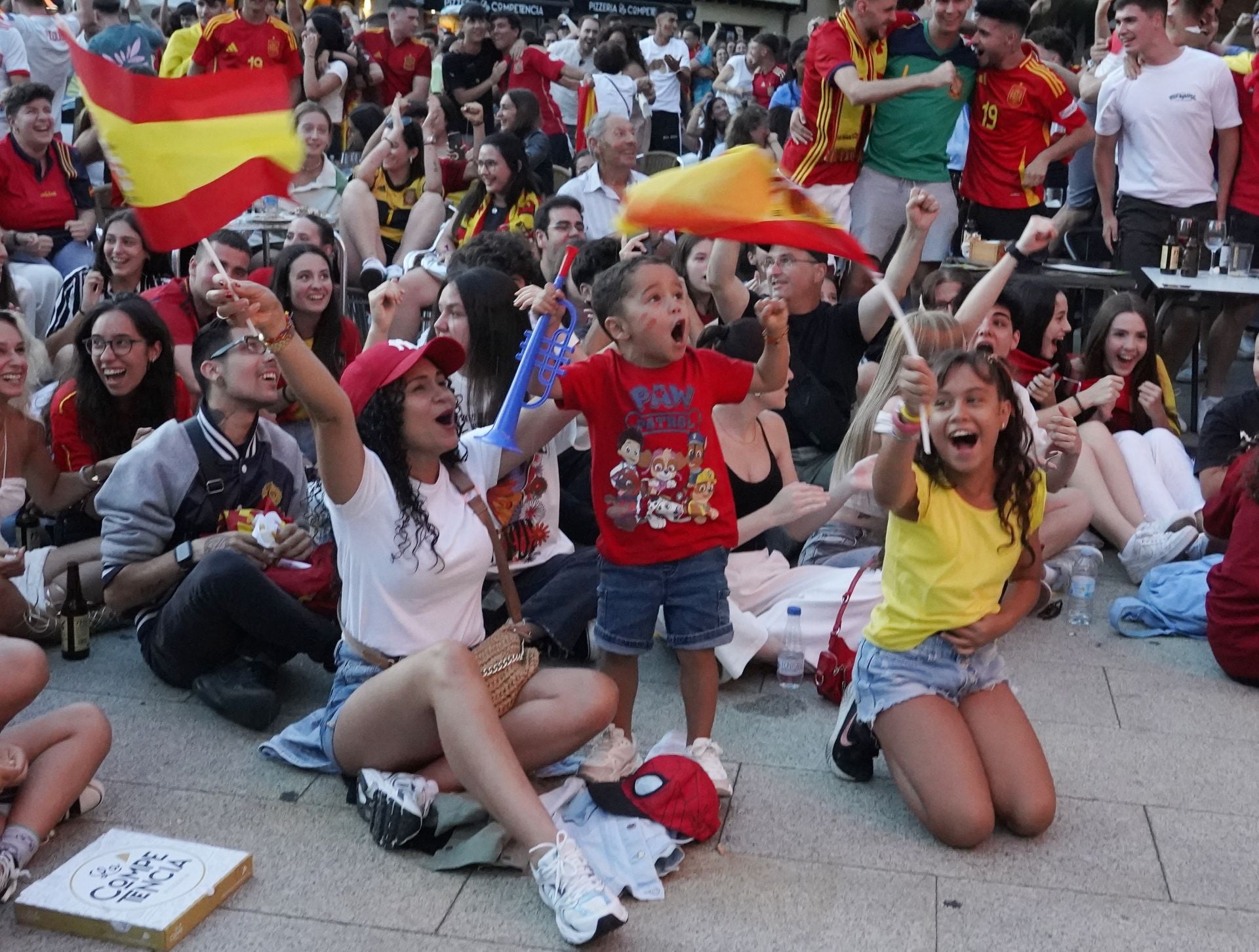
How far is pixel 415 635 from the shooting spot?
350 centimetres

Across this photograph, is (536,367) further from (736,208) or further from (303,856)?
(303,856)

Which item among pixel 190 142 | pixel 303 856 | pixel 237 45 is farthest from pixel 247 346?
pixel 237 45

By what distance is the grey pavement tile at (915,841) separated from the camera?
11.0 ft

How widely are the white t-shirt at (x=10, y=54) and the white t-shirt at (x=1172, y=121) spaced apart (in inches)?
287

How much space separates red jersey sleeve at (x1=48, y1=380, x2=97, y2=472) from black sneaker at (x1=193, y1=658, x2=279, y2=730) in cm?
118

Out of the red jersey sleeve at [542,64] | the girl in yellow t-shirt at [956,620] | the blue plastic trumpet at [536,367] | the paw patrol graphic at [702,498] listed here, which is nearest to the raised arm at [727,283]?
the blue plastic trumpet at [536,367]

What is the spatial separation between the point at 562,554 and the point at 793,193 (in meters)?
1.67

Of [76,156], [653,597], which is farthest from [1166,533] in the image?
[76,156]

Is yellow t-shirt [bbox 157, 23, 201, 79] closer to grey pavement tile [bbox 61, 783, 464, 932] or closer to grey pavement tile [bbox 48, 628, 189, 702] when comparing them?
grey pavement tile [bbox 48, 628, 189, 702]

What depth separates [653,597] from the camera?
3.73 meters

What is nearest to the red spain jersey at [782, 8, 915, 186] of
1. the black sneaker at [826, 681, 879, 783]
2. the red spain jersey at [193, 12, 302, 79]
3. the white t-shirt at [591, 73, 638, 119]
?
the white t-shirt at [591, 73, 638, 119]

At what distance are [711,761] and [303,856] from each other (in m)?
1.09

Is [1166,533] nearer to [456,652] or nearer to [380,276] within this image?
[456,652]

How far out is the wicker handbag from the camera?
3482 mm
